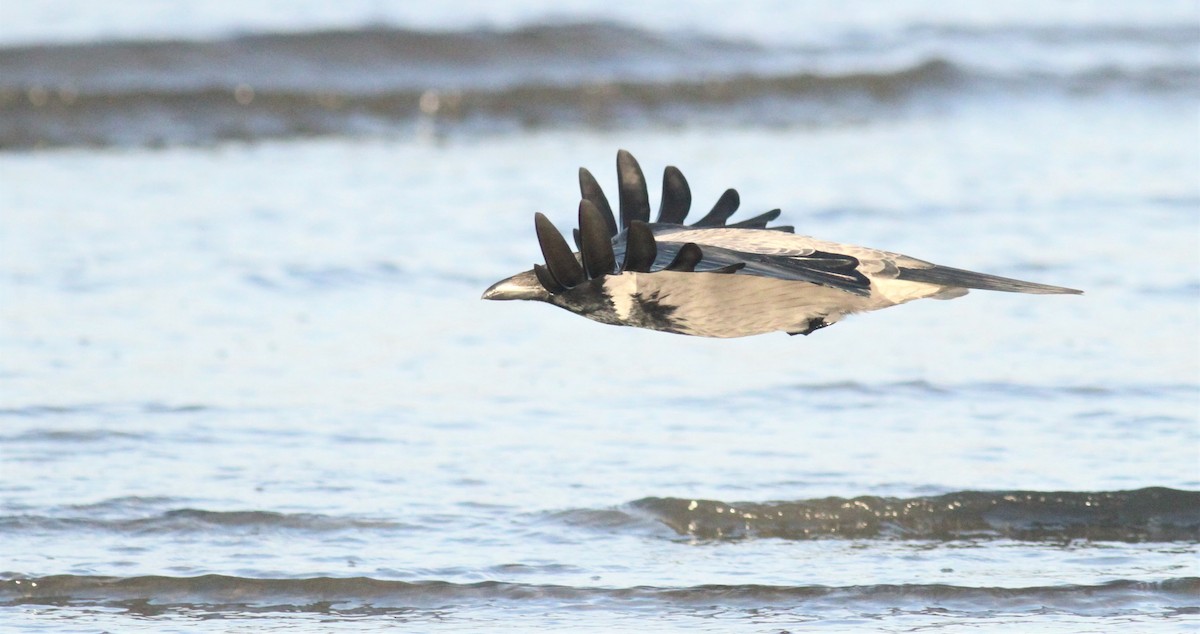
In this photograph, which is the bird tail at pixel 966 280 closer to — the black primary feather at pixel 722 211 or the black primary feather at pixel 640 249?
the black primary feather at pixel 722 211

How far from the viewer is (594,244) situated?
449 cm

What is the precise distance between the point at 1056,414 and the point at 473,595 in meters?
2.97

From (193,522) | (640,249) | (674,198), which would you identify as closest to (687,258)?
(640,249)

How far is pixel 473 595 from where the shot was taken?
18.8 feet

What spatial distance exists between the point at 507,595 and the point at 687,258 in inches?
70.5

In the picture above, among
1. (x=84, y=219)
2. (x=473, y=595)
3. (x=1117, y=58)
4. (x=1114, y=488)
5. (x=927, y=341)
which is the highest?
(x=1117, y=58)

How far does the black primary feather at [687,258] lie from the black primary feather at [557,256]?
287mm

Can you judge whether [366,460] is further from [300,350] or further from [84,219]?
[84,219]

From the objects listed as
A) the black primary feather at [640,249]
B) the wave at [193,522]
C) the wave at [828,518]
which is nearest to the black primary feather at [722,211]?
the black primary feather at [640,249]

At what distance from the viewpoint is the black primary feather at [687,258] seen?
440cm

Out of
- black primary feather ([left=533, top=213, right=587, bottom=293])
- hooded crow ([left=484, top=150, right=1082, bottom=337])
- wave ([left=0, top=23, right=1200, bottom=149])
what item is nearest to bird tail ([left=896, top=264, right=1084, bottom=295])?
hooded crow ([left=484, top=150, right=1082, bottom=337])

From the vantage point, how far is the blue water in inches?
229

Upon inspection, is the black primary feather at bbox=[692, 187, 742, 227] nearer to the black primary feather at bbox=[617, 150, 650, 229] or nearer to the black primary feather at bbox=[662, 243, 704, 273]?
the black primary feather at bbox=[617, 150, 650, 229]

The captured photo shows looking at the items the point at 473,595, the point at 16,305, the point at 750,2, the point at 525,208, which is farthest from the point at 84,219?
the point at 750,2
